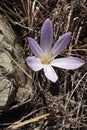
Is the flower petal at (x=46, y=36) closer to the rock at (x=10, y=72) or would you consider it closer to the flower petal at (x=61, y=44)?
the flower petal at (x=61, y=44)

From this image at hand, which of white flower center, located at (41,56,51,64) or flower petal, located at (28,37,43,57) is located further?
white flower center, located at (41,56,51,64)

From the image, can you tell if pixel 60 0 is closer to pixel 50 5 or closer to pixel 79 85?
pixel 50 5

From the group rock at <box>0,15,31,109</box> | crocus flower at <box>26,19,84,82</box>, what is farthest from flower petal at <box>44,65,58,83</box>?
rock at <box>0,15,31,109</box>

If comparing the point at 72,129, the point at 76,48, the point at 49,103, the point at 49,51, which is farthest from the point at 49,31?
the point at 72,129

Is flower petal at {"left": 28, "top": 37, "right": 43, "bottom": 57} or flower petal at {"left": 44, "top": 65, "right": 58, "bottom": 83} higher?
flower petal at {"left": 28, "top": 37, "right": 43, "bottom": 57}

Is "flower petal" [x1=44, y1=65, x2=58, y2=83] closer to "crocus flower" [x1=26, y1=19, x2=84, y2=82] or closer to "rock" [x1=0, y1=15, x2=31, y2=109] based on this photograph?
"crocus flower" [x1=26, y1=19, x2=84, y2=82]

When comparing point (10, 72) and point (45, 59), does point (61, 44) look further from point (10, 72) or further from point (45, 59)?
point (10, 72)

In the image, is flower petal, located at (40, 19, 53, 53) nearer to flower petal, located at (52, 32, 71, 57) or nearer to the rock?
flower petal, located at (52, 32, 71, 57)
